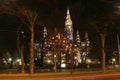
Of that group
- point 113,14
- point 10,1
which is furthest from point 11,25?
point 113,14

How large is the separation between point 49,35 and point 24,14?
30086 millimetres

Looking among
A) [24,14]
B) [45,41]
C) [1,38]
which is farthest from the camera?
[45,41]

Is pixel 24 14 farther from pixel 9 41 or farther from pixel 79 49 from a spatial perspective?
pixel 79 49

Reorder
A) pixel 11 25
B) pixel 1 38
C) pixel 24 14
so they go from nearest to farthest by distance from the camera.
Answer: pixel 24 14
pixel 11 25
pixel 1 38

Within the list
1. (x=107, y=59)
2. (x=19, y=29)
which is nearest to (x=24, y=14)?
(x=19, y=29)

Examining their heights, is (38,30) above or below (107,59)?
above

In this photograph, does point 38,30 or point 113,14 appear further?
point 38,30

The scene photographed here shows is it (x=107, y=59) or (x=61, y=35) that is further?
(x=107, y=59)

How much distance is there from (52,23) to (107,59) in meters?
29.9

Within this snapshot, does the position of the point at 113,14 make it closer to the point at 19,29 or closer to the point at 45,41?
the point at 19,29

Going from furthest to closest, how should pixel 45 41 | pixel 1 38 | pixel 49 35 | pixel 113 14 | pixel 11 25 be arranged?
pixel 45 41
pixel 49 35
pixel 1 38
pixel 11 25
pixel 113 14

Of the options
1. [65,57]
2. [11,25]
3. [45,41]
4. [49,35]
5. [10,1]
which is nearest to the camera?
[10,1]

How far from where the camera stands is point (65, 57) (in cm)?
9500

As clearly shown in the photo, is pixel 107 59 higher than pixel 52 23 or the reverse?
the reverse
